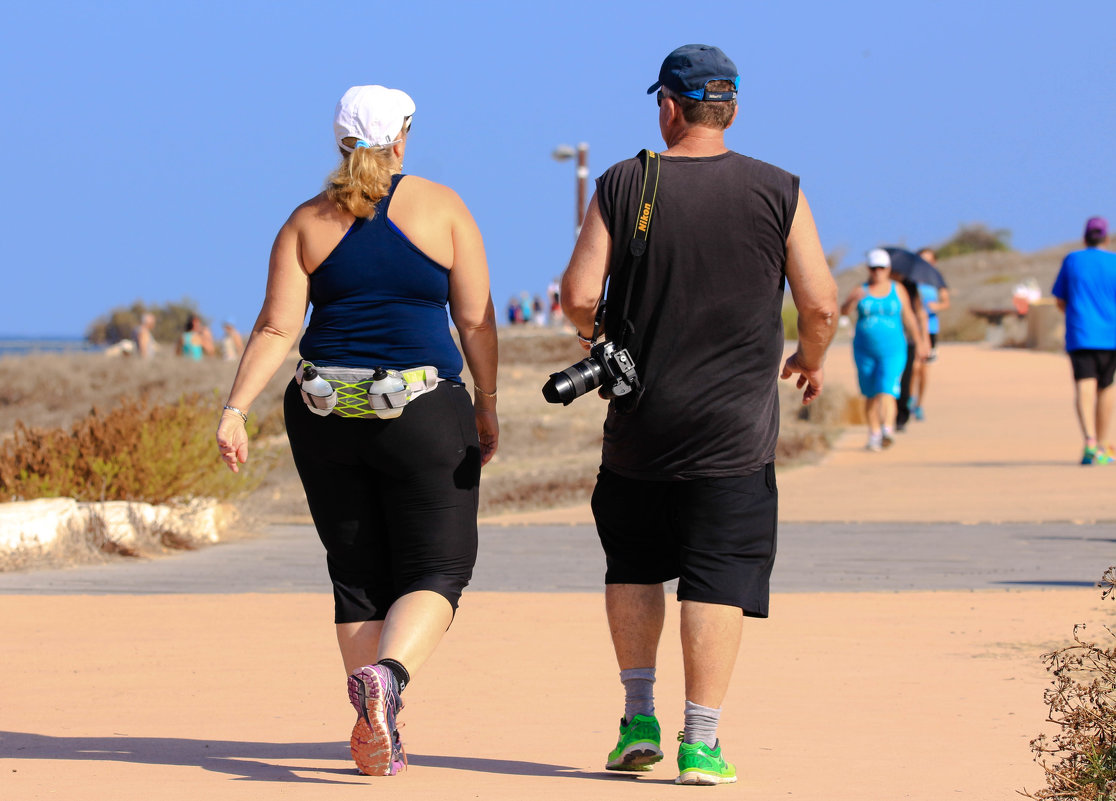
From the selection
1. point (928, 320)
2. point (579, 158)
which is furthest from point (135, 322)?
Result: point (928, 320)

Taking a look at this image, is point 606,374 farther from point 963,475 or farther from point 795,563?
point 963,475

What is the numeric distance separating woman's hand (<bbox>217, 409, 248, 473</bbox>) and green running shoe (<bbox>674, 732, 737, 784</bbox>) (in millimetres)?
1446

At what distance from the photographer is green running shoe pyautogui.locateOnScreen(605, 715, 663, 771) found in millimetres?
4242

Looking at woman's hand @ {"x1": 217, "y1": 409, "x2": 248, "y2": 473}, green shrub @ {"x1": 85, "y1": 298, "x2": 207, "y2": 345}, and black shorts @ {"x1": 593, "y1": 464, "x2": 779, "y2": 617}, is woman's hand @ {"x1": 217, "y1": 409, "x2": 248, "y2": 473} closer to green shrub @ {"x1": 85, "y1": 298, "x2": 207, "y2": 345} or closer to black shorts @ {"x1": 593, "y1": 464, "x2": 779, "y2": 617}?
black shorts @ {"x1": 593, "y1": 464, "x2": 779, "y2": 617}

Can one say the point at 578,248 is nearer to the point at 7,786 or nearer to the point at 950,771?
the point at 950,771

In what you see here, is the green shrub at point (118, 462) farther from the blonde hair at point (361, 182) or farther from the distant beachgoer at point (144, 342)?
the distant beachgoer at point (144, 342)

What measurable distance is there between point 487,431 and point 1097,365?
30.7ft

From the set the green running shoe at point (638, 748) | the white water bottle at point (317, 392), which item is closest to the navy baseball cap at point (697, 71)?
the white water bottle at point (317, 392)

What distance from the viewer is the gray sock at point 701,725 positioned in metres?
4.12

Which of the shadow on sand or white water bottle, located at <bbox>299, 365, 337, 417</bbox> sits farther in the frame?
the shadow on sand

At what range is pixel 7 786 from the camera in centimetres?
408

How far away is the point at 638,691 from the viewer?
4328 millimetres

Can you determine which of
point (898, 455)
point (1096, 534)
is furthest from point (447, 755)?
point (898, 455)

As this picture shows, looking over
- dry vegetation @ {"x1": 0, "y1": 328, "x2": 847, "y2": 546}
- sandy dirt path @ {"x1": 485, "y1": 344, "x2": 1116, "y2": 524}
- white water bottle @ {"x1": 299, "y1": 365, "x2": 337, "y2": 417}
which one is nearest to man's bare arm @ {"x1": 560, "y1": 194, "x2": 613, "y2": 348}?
white water bottle @ {"x1": 299, "y1": 365, "x2": 337, "y2": 417}
